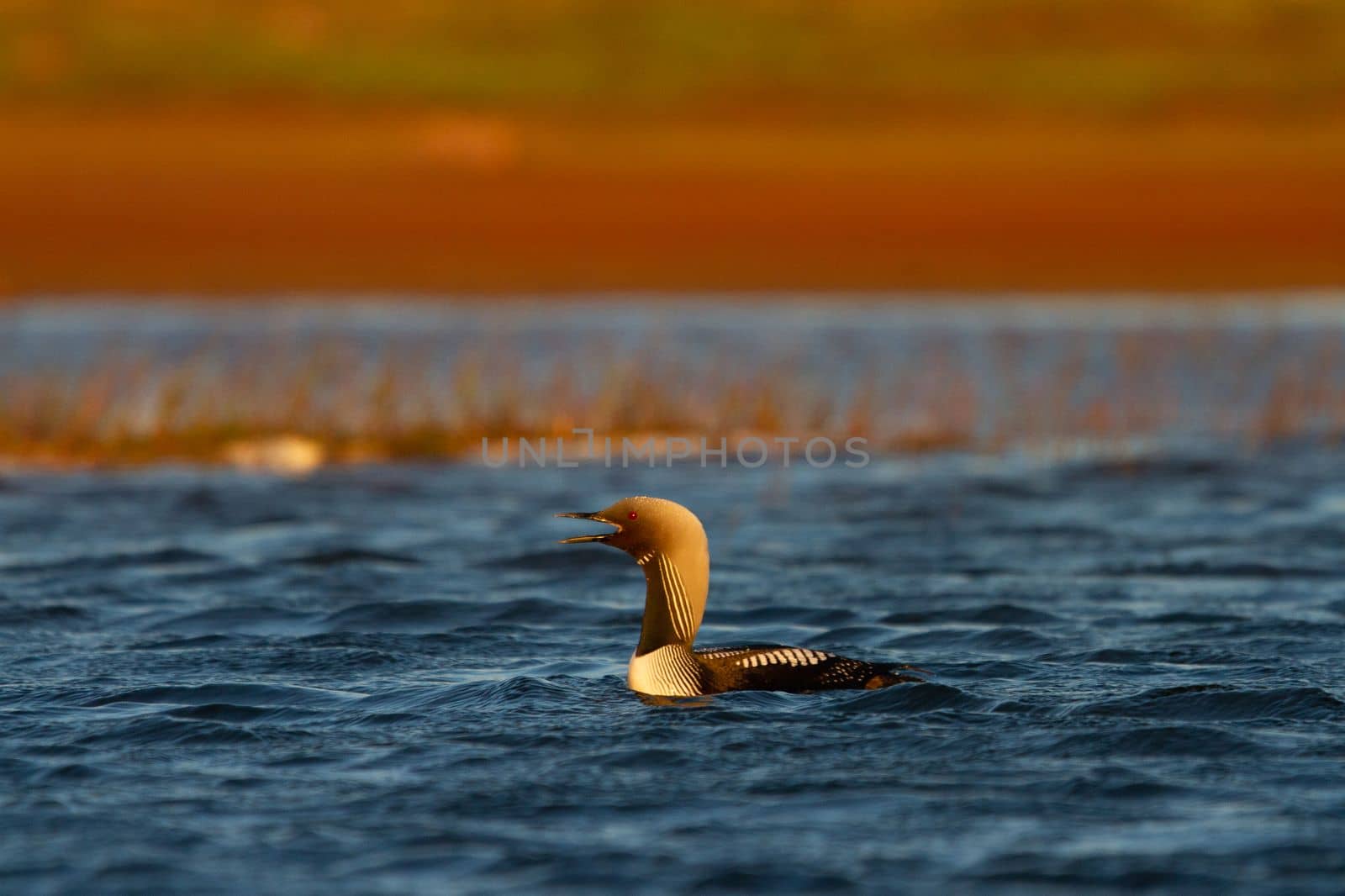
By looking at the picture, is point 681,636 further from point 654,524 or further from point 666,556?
point 654,524

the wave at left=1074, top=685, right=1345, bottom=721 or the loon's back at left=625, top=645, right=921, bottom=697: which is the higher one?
the loon's back at left=625, top=645, right=921, bottom=697

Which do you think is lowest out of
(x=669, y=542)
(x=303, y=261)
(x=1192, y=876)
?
(x=1192, y=876)

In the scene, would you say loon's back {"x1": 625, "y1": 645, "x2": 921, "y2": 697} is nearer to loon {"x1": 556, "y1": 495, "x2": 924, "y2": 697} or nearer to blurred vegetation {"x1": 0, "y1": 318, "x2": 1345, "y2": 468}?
loon {"x1": 556, "y1": 495, "x2": 924, "y2": 697}

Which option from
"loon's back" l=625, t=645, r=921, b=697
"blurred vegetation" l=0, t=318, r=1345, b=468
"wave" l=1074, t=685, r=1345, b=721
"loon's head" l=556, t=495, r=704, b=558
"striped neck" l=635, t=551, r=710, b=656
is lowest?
"wave" l=1074, t=685, r=1345, b=721

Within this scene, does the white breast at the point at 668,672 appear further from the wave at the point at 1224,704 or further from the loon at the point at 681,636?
the wave at the point at 1224,704

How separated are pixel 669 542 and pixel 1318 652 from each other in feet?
14.0

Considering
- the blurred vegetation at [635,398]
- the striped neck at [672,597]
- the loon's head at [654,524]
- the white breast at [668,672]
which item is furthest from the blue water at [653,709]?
the blurred vegetation at [635,398]

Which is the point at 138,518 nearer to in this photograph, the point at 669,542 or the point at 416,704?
the point at 416,704

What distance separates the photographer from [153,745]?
9.29 meters

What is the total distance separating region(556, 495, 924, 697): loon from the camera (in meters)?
9.53

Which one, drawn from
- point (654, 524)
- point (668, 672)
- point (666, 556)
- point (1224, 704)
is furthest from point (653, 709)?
point (1224, 704)

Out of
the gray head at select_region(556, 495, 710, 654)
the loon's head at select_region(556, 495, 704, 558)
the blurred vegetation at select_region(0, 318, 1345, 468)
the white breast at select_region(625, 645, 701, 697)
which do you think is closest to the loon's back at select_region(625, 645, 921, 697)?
the white breast at select_region(625, 645, 701, 697)

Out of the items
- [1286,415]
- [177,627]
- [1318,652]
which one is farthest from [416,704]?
[1286,415]

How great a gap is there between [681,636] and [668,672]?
0.21 meters
